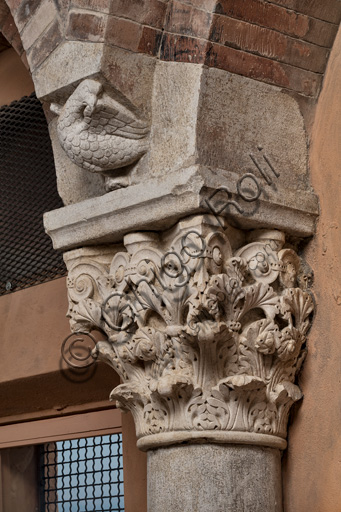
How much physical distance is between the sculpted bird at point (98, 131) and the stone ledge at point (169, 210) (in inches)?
3.6

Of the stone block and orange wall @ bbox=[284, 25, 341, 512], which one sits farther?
the stone block

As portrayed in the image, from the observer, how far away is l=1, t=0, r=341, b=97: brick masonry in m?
2.16

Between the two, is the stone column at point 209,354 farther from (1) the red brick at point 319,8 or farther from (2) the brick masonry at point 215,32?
(1) the red brick at point 319,8

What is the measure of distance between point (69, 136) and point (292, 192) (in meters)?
0.60

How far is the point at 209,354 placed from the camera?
6.79ft

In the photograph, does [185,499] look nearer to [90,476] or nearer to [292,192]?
[292,192]

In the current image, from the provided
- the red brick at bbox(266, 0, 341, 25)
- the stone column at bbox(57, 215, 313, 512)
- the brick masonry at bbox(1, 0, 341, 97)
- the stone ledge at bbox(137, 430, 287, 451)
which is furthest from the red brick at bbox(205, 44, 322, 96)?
the stone ledge at bbox(137, 430, 287, 451)

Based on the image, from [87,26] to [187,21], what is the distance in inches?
10.2

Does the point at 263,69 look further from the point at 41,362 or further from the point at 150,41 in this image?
the point at 41,362

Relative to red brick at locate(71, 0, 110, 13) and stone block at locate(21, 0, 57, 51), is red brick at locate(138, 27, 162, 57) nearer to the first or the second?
red brick at locate(71, 0, 110, 13)

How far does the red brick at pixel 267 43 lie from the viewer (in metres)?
2.17

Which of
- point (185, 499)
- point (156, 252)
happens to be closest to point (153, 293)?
point (156, 252)

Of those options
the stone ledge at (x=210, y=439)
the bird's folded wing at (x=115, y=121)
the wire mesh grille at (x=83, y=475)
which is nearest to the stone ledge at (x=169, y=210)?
the bird's folded wing at (x=115, y=121)

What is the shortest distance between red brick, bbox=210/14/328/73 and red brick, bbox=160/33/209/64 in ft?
0.14
